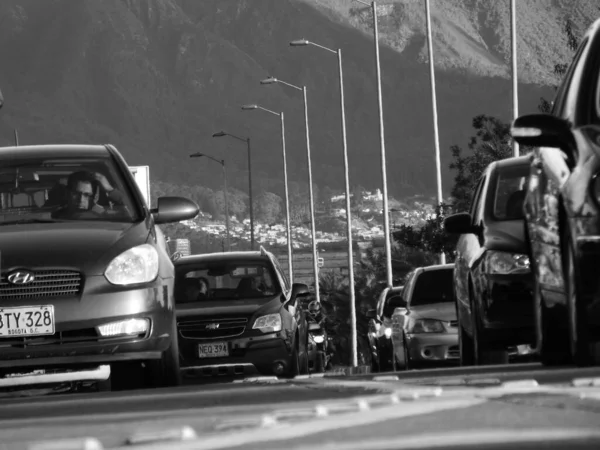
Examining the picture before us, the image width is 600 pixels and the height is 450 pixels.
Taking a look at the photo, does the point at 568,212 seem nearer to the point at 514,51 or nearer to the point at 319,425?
the point at 319,425

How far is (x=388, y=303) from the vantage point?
2084 cm

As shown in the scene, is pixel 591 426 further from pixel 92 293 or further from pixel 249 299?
pixel 249 299

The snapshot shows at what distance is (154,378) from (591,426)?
6.38 meters

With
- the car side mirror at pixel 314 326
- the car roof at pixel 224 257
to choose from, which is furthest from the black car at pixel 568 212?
the car side mirror at pixel 314 326

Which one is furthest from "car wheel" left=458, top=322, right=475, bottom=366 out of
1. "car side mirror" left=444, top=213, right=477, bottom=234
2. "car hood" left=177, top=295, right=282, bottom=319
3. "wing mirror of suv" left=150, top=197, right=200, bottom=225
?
"car hood" left=177, top=295, right=282, bottom=319

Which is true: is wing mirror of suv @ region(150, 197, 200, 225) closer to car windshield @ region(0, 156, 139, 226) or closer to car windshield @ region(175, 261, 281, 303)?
car windshield @ region(0, 156, 139, 226)

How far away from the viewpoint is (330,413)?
5.92 m

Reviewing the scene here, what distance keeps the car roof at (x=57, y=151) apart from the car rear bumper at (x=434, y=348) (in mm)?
7484

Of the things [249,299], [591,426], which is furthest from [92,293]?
[249,299]

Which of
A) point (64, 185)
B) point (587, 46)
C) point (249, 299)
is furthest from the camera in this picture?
point (249, 299)

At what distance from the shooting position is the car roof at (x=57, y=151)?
12062 mm

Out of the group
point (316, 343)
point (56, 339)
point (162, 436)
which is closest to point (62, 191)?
point (56, 339)

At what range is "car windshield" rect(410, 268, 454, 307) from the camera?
20656mm

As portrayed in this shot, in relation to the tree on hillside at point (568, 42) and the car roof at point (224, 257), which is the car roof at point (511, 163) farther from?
the tree on hillside at point (568, 42)
